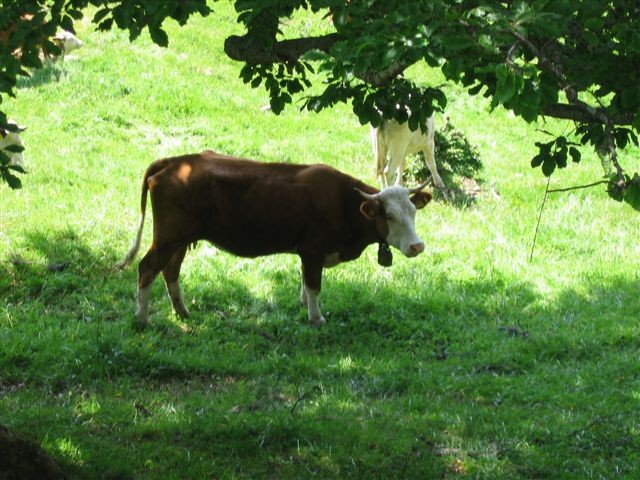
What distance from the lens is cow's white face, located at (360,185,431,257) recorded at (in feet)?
32.4

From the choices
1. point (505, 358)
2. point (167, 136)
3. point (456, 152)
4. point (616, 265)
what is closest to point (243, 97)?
point (167, 136)

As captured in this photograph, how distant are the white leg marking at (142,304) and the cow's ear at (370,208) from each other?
7.10 feet

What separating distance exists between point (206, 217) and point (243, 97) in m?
8.84

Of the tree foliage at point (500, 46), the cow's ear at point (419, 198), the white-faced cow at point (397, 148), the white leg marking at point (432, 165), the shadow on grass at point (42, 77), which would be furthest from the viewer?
Answer: the shadow on grass at point (42, 77)

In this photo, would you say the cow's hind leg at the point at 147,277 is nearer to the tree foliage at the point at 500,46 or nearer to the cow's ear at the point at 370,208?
the cow's ear at the point at 370,208

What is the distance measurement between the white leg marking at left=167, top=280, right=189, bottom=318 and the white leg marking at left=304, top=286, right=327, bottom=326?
1210mm

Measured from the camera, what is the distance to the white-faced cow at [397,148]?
1445 centimetres

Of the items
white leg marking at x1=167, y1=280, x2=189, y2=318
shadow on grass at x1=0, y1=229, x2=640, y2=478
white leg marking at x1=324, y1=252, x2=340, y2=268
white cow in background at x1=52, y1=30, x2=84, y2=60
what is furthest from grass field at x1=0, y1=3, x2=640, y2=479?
white cow in background at x1=52, y1=30, x2=84, y2=60

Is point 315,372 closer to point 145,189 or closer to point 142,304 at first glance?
point 142,304

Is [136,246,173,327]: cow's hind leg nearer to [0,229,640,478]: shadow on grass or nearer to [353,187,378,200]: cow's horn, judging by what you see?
[0,229,640,478]: shadow on grass

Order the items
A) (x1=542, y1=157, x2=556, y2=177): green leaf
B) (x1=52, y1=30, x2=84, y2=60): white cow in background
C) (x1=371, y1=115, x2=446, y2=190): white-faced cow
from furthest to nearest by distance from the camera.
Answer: (x1=52, y1=30, x2=84, y2=60): white cow in background → (x1=371, y1=115, x2=446, y2=190): white-faced cow → (x1=542, y1=157, x2=556, y2=177): green leaf

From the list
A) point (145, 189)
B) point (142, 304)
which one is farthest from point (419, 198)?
point (142, 304)

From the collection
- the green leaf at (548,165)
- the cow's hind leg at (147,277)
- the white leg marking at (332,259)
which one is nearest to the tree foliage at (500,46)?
the green leaf at (548,165)


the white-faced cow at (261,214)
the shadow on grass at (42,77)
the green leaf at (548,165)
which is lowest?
Answer: the shadow on grass at (42,77)
